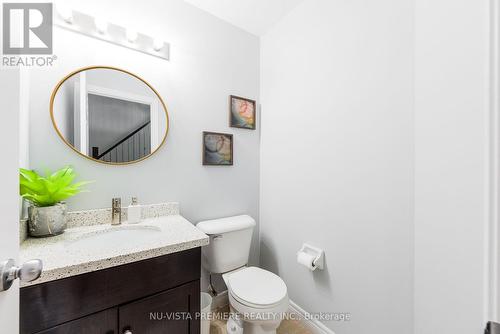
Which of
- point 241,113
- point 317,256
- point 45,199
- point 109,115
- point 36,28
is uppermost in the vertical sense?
point 36,28

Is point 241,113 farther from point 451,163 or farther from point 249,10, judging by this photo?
point 451,163

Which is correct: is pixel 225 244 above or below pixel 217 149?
below

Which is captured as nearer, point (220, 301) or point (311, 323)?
point (311, 323)

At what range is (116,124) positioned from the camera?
127 cm

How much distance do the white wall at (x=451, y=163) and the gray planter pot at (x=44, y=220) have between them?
5.04ft

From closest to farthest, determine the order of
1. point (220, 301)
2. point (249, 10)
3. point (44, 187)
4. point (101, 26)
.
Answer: point (44, 187), point (101, 26), point (249, 10), point (220, 301)

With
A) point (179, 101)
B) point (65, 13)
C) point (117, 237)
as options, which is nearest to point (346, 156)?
point (179, 101)

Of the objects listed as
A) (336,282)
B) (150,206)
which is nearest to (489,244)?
(336,282)

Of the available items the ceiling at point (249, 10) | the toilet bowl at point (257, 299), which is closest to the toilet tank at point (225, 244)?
the toilet bowl at point (257, 299)

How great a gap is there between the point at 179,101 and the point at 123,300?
122 cm

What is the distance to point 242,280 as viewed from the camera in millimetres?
1316

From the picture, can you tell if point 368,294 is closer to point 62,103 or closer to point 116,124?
point 116,124

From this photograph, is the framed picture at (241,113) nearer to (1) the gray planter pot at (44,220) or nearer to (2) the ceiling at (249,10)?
(2) the ceiling at (249,10)

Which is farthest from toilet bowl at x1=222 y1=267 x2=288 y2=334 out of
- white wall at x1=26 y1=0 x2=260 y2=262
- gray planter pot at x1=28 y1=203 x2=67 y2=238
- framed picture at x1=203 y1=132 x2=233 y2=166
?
gray planter pot at x1=28 y1=203 x2=67 y2=238
